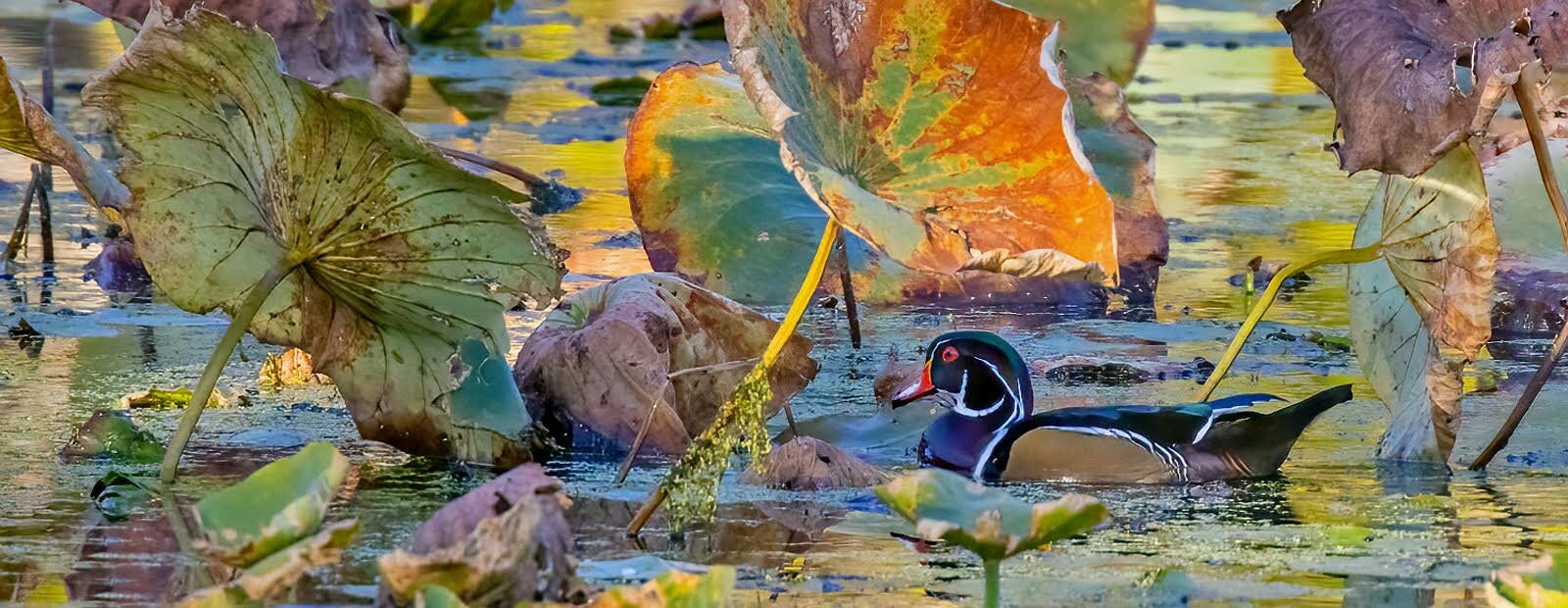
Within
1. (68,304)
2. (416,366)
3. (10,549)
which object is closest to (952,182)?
(416,366)

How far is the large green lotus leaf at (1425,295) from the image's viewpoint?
4.68 meters

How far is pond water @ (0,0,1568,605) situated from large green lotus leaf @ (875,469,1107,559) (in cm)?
72

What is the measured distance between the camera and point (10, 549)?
397 cm

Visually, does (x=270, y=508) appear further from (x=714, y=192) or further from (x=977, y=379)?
(x=714, y=192)

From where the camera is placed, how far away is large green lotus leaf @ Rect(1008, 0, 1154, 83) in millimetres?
6367

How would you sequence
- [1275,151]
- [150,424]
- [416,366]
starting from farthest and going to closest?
[1275,151] → [150,424] → [416,366]

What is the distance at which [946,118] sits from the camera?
4172 millimetres

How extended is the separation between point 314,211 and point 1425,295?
2199mm

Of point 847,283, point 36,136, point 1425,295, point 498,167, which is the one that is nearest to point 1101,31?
point 847,283

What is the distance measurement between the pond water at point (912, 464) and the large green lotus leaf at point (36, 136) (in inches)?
24.0

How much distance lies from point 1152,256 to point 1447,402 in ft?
6.94

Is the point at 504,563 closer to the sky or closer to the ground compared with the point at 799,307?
closer to the ground

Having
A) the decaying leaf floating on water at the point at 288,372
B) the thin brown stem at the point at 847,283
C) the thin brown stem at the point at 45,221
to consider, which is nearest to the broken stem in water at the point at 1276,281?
the thin brown stem at the point at 847,283

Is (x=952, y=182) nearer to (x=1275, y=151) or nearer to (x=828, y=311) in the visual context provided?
(x=828, y=311)
